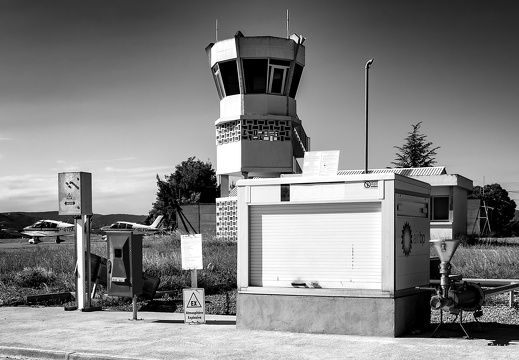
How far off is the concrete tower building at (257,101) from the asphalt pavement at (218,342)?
100 ft

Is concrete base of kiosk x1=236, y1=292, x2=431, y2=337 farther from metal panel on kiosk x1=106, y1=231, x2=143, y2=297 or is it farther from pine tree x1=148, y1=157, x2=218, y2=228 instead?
pine tree x1=148, y1=157, x2=218, y2=228

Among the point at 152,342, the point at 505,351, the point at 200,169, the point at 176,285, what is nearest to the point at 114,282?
the point at 152,342

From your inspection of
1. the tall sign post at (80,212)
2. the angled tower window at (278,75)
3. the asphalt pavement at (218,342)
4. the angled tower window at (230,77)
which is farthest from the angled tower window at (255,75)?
the asphalt pavement at (218,342)

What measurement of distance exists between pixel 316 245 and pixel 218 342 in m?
2.22

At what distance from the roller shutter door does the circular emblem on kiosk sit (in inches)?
21.5

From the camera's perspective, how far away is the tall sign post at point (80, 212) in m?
14.5

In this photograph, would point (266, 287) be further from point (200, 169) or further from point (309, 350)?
point (200, 169)

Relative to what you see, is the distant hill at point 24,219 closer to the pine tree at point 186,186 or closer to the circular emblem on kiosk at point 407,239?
the pine tree at point 186,186

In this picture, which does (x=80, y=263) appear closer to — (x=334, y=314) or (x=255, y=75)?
(x=334, y=314)

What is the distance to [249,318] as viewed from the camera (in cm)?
1144

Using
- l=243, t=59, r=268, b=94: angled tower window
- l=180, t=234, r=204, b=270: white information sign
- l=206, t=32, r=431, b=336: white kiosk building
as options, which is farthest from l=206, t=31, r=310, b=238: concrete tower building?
l=206, t=32, r=431, b=336: white kiosk building

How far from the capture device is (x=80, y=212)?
47.4ft

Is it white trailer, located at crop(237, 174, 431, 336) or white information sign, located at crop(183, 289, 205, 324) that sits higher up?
white trailer, located at crop(237, 174, 431, 336)

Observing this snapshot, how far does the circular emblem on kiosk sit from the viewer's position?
36.0ft
